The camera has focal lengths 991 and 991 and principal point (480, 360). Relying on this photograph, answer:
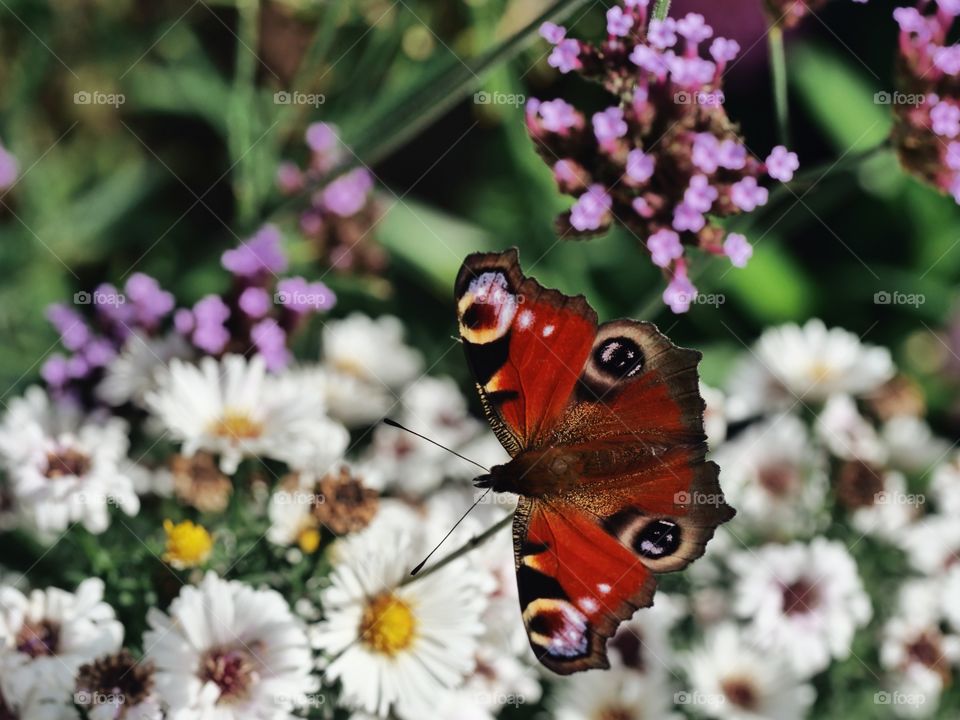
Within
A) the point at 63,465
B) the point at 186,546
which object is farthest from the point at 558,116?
the point at 63,465

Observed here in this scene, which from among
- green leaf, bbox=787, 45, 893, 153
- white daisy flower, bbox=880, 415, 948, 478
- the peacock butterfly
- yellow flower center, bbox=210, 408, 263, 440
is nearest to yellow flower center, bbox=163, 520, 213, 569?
yellow flower center, bbox=210, 408, 263, 440

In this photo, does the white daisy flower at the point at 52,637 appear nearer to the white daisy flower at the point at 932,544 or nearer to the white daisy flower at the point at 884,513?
the white daisy flower at the point at 884,513

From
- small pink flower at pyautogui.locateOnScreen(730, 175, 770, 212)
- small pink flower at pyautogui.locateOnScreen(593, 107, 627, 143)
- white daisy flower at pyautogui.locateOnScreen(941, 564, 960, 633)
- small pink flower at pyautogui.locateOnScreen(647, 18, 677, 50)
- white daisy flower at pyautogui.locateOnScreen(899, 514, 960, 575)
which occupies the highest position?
small pink flower at pyautogui.locateOnScreen(647, 18, 677, 50)

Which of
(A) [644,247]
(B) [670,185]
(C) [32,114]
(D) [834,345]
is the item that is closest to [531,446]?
(A) [644,247]

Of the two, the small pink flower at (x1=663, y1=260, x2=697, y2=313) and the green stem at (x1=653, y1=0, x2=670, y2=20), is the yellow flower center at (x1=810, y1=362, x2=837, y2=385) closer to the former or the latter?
the small pink flower at (x1=663, y1=260, x2=697, y2=313)

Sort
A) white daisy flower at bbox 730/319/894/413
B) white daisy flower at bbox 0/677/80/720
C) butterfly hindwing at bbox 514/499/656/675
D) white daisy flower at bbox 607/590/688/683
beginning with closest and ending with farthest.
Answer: butterfly hindwing at bbox 514/499/656/675
white daisy flower at bbox 0/677/80/720
white daisy flower at bbox 607/590/688/683
white daisy flower at bbox 730/319/894/413

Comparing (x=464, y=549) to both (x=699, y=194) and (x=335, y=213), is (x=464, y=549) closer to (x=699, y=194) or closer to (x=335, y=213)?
(x=699, y=194)

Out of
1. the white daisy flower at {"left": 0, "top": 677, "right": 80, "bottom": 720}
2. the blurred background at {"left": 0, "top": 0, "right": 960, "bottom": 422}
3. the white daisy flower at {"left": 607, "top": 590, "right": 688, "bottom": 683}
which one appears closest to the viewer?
the white daisy flower at {"left": 0, "top": 677, "right": 80, "bottom": 720}

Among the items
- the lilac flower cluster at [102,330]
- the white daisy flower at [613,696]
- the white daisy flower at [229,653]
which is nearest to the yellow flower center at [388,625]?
the white daisy flower at [229,653]
